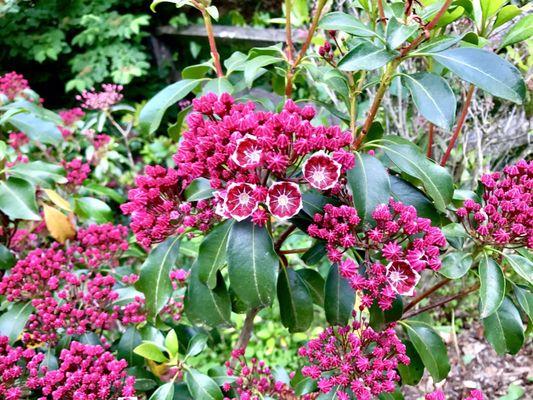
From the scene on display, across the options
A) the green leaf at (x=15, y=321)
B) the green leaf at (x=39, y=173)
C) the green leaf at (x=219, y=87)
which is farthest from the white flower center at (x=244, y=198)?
the green leaf at (x=39, y=173)

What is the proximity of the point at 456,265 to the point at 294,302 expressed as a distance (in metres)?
0.36

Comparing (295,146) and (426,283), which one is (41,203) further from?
(426,283)

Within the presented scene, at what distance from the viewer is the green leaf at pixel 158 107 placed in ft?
4.10

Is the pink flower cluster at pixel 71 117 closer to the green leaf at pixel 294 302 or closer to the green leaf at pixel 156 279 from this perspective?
the green leaf at pixel 156 279

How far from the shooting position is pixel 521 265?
1053 mm

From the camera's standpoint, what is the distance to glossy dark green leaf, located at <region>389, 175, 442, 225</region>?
106 centimetres

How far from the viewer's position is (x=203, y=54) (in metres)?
4.31

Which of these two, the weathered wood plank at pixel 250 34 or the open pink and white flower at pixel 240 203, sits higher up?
the open pink and white flower at pixel 240 203

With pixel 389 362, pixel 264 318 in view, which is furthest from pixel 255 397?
pixel 264 318

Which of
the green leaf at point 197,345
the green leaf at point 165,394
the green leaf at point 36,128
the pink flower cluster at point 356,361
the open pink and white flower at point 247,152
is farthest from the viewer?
the green leaf at point 36,128

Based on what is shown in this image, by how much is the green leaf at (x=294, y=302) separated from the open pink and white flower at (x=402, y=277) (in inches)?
11.3

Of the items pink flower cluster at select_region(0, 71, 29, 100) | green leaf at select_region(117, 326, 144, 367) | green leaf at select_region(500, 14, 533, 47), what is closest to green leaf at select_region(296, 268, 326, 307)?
green leaf at select_region(117, 326, 144, 367)

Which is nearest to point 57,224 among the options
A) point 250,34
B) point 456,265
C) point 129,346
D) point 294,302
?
point 129,346

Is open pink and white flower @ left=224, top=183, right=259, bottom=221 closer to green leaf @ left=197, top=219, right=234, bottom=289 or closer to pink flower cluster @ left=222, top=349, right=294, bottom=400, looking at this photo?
green leaf @ left=197, top=219, right=234, bottom=289
